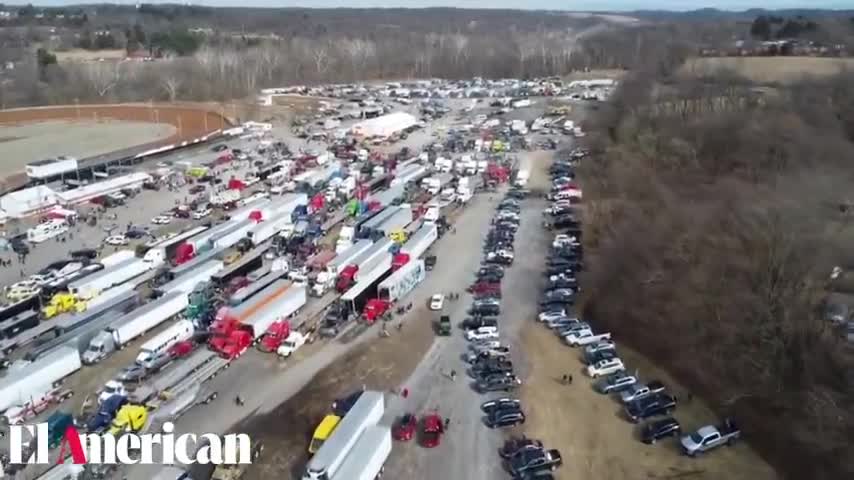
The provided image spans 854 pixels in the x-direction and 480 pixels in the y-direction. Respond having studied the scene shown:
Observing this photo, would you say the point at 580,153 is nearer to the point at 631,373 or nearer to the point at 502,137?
the point at 502,137

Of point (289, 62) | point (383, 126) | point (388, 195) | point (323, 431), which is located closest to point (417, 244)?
point (388, 195)

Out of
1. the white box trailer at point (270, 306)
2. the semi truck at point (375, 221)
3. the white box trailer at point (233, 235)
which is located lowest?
the white box trailer at point (270, 306)

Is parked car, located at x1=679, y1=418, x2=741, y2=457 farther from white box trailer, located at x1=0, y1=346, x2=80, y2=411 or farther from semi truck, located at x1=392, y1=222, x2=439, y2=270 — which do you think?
white box trailer, located at x1=0, y1=346, x2=80, y2=411

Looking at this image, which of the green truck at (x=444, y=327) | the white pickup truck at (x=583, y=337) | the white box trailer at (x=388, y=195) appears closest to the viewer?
the white pickup truck at (x=583, y=337)

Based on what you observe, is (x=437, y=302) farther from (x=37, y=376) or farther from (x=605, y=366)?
(x=37, y=376)

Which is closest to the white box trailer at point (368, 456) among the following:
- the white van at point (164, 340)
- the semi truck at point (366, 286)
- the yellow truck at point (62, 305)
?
the semi truck at point (366, 286)

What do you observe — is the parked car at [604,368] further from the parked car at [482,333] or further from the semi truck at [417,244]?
the semi truck at [417,244]
